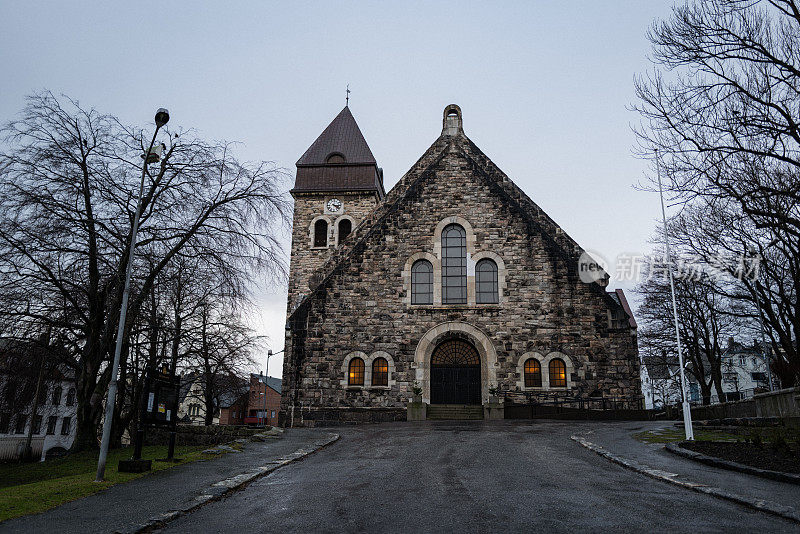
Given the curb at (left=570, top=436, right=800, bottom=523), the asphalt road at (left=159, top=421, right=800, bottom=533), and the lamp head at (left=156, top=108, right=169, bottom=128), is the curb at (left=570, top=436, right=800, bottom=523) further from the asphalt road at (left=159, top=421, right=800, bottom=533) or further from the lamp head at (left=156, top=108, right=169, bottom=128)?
the lamp head at (left=156, top=108, right=169, bottom=128)

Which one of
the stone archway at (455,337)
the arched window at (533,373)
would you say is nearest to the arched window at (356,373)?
the stone archway at (455,337)

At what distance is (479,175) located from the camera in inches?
1022

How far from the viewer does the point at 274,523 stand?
642 centimetres

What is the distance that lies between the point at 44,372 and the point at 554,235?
19157 millimetres

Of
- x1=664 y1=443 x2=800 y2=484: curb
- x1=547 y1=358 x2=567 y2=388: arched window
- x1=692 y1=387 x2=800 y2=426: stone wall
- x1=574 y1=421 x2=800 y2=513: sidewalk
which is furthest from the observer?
x1=547 y1=358 x2=567 y2=388: arched window

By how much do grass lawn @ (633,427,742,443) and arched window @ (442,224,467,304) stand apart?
968 centimetres

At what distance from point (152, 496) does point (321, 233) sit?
2840cm

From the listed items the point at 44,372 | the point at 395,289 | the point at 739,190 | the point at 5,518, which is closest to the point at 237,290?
the point at 44,372

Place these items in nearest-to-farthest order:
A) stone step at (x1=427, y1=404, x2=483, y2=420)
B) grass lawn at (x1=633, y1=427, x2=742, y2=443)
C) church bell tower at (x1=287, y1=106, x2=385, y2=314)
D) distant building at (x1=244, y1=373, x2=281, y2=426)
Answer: grass lawn at (x1=633, y1=427, x2=742, y2=443)
stone step at (x1=427, y1=404, x2=483, y2=420)
church bell tower at (x1=287, y1=106, x2=385, y2=314)
distant building at (x1=244, y1=373, x2=281, y2=426)

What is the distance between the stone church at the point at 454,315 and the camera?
22859 mm

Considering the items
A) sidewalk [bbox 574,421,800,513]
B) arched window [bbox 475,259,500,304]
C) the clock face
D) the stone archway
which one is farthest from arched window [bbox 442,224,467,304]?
the clock face

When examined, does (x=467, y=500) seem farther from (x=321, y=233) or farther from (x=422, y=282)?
(x=321, y=233)

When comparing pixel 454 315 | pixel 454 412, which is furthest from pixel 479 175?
pixel 454 412

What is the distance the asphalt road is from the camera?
618cm
